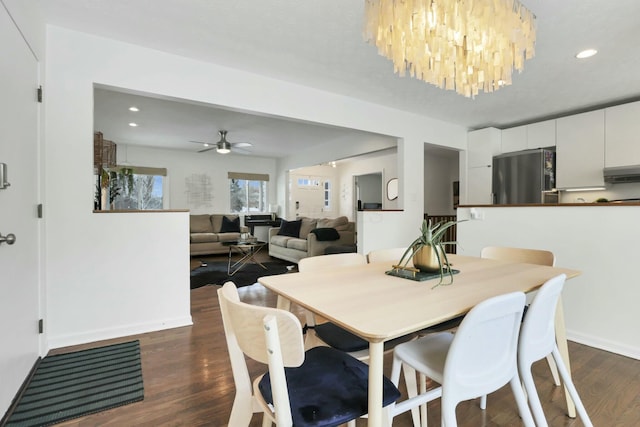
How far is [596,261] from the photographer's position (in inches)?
95.9

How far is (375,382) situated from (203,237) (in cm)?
636

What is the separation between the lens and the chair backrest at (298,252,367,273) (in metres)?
1.77

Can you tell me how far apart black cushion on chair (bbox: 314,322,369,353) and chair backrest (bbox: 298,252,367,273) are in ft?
1.13

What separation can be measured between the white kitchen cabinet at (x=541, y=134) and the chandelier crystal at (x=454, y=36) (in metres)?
3.55

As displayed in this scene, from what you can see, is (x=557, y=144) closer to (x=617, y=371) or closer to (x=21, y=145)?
(x=617, y=371)

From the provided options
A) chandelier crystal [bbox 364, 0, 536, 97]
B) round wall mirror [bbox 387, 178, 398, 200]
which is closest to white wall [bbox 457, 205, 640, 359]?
chandelier crystal [bbox 364, 0, 536, 97]

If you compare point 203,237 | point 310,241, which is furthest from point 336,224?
point 203,237

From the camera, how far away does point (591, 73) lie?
3189mm

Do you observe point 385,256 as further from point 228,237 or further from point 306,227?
point 228,237

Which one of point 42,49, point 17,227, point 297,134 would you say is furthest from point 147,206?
point 17,227

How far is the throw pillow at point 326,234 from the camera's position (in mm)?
5500

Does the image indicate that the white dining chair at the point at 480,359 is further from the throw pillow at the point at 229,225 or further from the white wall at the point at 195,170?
the white wall at the point at 195,170

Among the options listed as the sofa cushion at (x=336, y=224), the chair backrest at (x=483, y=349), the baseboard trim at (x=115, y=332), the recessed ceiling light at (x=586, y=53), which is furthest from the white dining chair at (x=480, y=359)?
the sofa cushion at (x=336, y=224)

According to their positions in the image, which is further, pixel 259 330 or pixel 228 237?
pixel 228 237
